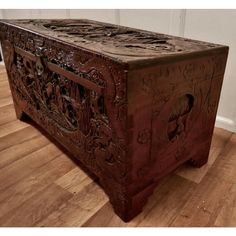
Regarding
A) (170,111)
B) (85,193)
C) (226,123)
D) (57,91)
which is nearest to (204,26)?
(226,123)

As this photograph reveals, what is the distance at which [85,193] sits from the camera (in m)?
0.89

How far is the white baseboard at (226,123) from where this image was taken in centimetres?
127

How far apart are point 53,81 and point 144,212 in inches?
22.6

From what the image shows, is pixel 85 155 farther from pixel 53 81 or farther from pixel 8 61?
pixel 8 61

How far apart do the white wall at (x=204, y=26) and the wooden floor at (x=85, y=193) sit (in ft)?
0.65

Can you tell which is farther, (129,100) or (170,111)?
(170,111)

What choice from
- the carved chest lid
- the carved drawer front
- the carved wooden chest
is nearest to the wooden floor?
the carved wooden chest

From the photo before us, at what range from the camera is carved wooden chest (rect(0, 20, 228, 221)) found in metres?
0.64

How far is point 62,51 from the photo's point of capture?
2.62 ft

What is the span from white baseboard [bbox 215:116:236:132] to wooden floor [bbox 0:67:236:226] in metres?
0.12

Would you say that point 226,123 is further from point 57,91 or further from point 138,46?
point 57,91

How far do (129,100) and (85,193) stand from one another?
0.44 meters

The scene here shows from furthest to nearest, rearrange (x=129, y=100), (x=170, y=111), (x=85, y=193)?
1. (x=85, y=193)
2. (x=170, y=111)
3. (x=129, y=100)

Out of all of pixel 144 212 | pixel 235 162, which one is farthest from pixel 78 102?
pixel 235 162
